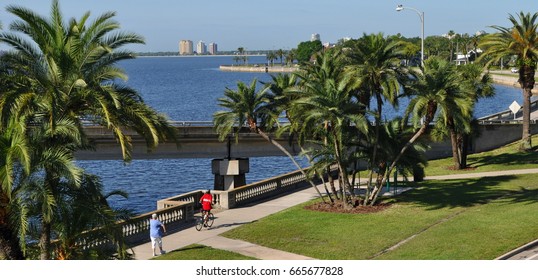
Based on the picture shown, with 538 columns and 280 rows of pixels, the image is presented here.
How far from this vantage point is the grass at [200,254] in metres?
24.5

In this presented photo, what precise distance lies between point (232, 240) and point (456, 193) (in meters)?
14.5

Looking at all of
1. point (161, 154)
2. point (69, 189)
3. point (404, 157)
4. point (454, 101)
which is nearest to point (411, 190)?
point (404, 157)

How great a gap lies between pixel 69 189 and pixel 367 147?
66.3ft

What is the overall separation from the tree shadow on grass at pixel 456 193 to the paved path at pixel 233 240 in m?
5.73

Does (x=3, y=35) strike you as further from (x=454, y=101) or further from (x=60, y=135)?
(x=454, y=101)

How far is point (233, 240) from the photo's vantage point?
27.5 meters

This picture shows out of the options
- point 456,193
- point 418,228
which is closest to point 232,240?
point 418,228

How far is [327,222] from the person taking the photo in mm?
30453

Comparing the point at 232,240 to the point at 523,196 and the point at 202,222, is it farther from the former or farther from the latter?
the point at 523,196

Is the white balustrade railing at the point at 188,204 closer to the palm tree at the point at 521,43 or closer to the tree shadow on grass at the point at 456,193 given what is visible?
the tree shadow on grass at the point at 456,193

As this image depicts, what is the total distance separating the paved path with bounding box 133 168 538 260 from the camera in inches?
1000

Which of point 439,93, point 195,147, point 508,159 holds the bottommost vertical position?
point 508,159

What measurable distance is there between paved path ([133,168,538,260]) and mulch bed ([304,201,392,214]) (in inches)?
65.7

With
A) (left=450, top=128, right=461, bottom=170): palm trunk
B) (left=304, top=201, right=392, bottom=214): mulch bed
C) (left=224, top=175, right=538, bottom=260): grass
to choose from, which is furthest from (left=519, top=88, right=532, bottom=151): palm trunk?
(left=304, top=201, right=392, bottom=214): mulch bed
